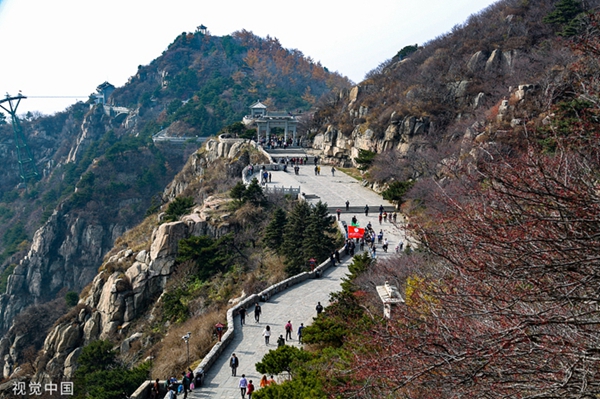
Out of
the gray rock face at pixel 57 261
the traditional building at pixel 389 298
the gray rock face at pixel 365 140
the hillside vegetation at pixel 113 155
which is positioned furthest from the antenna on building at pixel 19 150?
the traditional building at pixel 389 298

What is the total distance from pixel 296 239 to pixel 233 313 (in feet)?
21.4

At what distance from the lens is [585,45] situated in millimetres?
A: 5492

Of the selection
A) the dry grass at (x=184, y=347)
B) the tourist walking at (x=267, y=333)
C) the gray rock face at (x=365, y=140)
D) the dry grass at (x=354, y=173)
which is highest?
the gray rock face at (x=365, y=140)

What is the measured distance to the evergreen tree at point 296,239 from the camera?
21.2m

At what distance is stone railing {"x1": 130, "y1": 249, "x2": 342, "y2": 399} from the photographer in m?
12.6

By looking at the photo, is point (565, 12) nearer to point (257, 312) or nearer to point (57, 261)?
point (257, 312)

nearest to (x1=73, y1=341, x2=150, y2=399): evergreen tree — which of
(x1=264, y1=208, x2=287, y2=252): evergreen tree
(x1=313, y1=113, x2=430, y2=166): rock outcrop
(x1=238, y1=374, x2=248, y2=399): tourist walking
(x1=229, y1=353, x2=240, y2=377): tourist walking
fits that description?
(x1=229, y1=353, x2=240, y2=377): tourist walking

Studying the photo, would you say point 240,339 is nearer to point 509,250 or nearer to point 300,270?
point 300,270

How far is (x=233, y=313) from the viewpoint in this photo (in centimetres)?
1638

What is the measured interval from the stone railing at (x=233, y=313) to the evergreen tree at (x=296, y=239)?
4.67 ft

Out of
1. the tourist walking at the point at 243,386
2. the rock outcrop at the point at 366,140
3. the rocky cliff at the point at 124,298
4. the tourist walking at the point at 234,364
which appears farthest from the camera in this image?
the rock outcrop at the point at 366,140

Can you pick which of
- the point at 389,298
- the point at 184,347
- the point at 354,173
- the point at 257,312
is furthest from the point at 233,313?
the point at 354,173

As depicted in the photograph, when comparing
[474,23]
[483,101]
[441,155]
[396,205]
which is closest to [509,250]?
[396,205]

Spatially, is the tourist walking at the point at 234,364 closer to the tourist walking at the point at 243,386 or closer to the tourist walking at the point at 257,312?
the tourist walking at the point at 243,386
